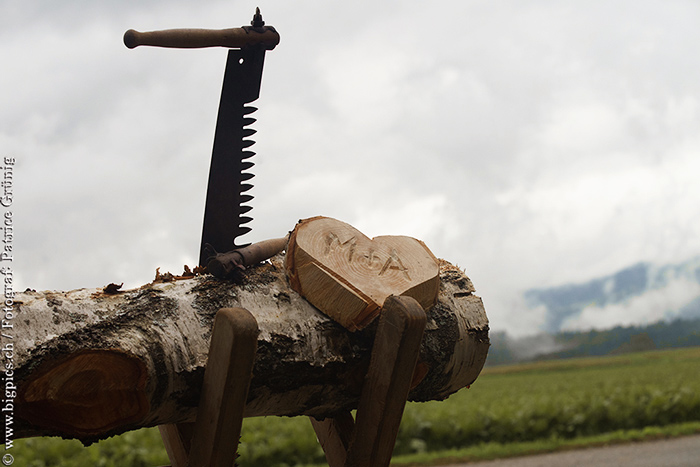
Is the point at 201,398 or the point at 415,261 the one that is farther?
the point at 415,261

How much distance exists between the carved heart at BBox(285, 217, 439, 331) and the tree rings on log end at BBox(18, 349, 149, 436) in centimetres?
72

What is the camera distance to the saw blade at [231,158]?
255cm

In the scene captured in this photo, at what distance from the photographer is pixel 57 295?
80.5 inches

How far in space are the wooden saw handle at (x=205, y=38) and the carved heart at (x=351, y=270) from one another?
829 millimetres

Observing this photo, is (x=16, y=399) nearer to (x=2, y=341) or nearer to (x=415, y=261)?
(x=2, y=341)

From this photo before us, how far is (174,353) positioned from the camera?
200 centimetres

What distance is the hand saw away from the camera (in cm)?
254

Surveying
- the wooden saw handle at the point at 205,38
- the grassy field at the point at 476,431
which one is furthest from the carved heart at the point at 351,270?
the grassy field at the point at 476,431

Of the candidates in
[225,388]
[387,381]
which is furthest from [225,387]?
[387,381]

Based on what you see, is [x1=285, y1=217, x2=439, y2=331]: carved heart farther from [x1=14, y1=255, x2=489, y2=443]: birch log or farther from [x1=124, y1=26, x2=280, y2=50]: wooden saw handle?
[x1=124, y1=26, x2=280, y2=50]: wooden saw handle

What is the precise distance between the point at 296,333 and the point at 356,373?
0.32m

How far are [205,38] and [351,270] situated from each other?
1.17 meters

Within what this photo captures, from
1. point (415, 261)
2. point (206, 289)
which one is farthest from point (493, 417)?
point (206, 289)

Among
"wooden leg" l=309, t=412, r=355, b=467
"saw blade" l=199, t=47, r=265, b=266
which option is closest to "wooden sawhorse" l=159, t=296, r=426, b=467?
"wooden leg" l=309, t=412, r=355, b=467
